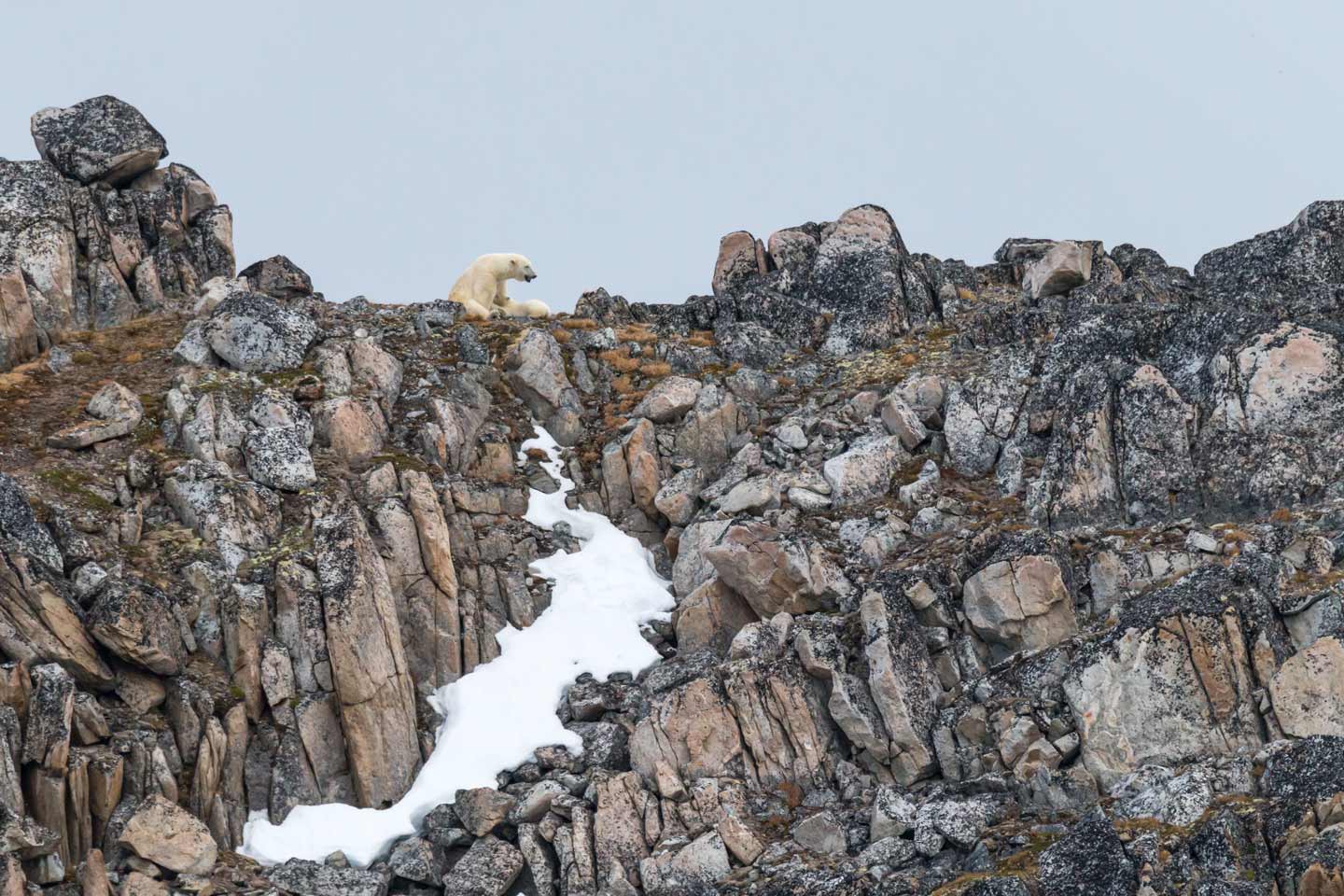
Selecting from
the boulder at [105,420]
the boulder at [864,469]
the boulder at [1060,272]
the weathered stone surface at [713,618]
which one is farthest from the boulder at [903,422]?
the boulder at [105,420]

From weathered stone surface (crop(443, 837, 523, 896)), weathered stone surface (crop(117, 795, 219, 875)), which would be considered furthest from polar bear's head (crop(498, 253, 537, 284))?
weathered stone surface (crop(117, 795, 219, 875))

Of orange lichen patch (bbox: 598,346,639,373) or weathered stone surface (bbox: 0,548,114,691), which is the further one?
orange lichen patch (bbox: 598,346,639,373)

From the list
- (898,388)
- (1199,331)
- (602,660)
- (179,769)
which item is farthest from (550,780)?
(1199,331)

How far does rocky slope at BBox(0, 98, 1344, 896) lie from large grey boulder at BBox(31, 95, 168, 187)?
19 centimetres

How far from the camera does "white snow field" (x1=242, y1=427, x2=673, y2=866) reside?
101 feet

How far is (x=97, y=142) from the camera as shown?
46.1 meters

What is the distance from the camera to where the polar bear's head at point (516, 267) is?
49.6 meters

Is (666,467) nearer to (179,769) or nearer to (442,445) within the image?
(442,445)

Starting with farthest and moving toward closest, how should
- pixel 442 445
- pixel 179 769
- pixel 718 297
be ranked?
pixel 718 297 < pixel 442 445 < pixel 179 769

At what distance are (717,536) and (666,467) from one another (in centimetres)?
412

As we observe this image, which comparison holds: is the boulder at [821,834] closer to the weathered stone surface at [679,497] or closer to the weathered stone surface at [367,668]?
the weathered stone surface at [367,668]

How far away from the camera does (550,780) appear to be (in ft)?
102

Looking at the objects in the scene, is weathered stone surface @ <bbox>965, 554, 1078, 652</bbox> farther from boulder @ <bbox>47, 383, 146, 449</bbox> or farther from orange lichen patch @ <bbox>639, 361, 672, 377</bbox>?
boulder @ <bbox>47, 383, 146, 449</bbox>

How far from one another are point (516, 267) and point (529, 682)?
19.1m
